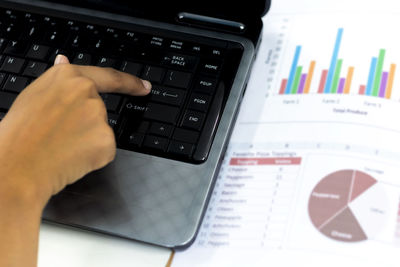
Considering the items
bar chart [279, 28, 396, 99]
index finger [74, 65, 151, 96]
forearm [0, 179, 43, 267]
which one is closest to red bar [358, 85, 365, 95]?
bar chart [279, 28, 396, 99]

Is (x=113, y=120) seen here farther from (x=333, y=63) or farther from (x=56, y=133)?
(x=333, y=63)

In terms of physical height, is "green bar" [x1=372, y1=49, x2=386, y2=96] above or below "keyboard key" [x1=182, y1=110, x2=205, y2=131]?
above

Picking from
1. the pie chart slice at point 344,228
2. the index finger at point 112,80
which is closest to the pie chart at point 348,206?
the pie chart slice at point 344,228

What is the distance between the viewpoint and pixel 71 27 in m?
0.63

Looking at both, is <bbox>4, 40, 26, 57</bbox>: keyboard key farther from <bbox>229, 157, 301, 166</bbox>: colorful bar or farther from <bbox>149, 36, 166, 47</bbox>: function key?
<bbox>229, 157, 301, 166</bbox>: colorful bar

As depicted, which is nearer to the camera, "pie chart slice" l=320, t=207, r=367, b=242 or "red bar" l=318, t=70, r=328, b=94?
"pie chart slice" l=320, t=207, r=367, b=242

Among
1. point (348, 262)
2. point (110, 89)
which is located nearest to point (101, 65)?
point (110, 89)

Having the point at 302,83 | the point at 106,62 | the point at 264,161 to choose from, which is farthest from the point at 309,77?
the point at 106,62

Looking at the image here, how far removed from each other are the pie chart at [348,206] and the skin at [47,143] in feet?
0.64

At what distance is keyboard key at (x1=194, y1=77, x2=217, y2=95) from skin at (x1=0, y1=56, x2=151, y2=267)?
59 mm

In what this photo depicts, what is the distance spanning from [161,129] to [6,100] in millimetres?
171

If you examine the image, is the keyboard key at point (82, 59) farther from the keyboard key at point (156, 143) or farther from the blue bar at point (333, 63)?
the blue bar at point (333, 63)

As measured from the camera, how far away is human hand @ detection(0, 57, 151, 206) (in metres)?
0.48

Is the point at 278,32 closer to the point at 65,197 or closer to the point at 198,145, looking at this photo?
the point at 198,145
